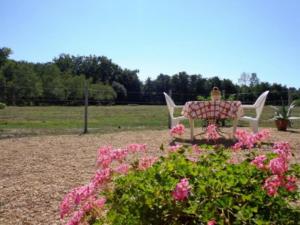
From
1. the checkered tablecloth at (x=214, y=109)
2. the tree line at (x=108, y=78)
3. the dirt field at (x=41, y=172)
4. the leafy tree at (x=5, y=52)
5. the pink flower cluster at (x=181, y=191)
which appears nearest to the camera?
the pink flower cluster at (x=181, y=191)

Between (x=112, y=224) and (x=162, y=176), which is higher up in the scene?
(x=162, y=176)

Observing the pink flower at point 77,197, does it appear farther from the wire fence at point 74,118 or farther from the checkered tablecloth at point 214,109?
the wire fence at point 74,118

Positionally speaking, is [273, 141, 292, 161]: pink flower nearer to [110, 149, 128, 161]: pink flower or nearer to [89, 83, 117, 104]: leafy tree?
[110, 149, 128, 161]: pink flower

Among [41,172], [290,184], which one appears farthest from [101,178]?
[41,172]

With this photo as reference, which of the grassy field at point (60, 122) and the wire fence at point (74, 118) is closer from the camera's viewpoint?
the grassy field at point (60, 122)

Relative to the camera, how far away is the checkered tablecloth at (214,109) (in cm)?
730

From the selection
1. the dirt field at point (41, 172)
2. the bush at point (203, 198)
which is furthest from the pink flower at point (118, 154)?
the dirt field at point (41, 172)

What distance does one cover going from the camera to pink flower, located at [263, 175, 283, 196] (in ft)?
4.88

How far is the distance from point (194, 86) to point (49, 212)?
67976 millimetres

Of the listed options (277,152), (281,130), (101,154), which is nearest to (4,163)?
(101,154)

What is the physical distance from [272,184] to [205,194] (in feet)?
0.89

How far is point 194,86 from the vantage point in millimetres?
70250

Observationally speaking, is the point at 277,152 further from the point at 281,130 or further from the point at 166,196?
the point at 281,130

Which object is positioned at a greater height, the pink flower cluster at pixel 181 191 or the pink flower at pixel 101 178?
the pink flower cluster at pixel 181 191
